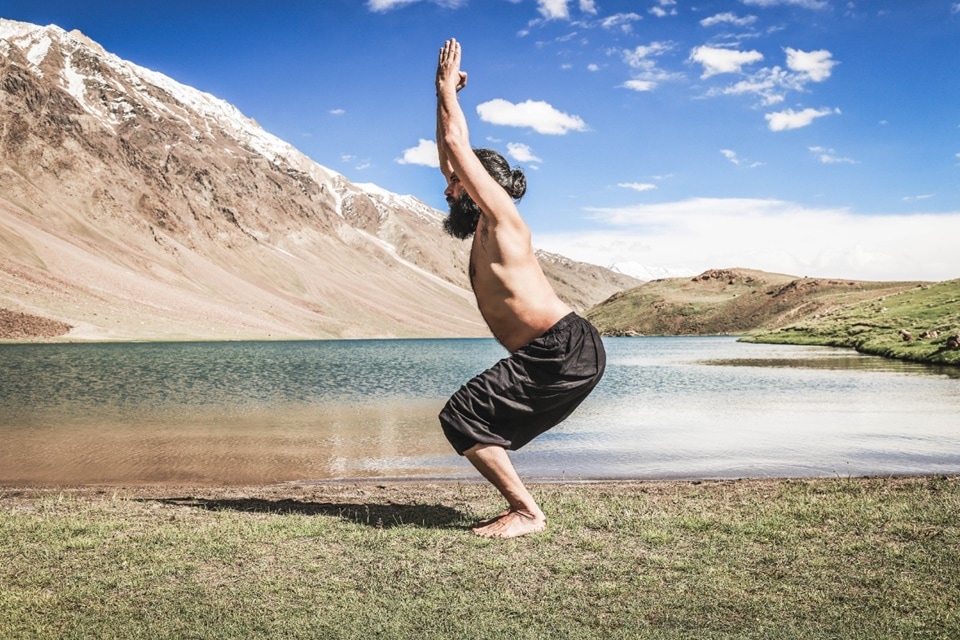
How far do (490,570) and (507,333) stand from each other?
1.93 metres

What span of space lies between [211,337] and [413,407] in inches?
3948

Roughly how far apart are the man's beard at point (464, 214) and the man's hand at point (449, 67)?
89 centimetres

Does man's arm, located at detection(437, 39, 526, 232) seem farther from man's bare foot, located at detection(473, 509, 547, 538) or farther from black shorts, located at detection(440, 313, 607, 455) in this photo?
man's bare foot, located at detection(473, 509, 547, 538)

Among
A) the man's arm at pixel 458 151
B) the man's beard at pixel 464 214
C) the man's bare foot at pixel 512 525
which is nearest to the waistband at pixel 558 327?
the man's arm at pixel 458 151

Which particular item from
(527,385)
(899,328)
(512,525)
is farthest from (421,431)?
(899,328)

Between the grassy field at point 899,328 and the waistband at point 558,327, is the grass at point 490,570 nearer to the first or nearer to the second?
the waistband at point 558,327

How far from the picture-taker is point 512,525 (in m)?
6.47

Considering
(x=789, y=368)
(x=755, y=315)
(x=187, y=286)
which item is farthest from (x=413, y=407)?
(x=755, y=315)

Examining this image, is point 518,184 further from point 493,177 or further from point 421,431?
point 421,431

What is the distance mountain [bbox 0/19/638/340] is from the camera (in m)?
111

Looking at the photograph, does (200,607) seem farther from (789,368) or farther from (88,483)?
(789,368)

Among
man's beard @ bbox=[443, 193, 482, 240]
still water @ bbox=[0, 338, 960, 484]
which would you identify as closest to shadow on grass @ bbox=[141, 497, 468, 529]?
man's beard @ bbox=[443, 193, 482, 240]

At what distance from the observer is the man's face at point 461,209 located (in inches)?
246

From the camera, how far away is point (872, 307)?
96.2m
